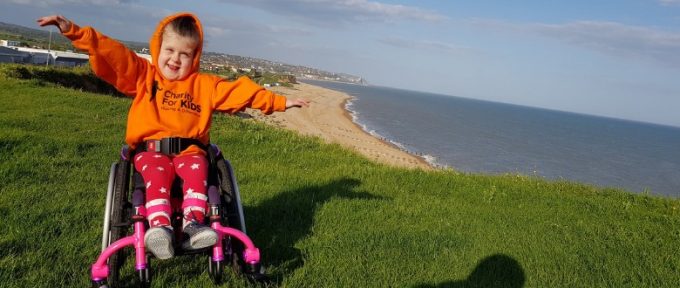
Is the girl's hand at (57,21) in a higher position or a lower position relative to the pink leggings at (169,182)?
higher

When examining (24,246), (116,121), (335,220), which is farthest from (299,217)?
(116,121)

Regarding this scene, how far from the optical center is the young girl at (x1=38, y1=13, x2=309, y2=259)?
10.4 ft

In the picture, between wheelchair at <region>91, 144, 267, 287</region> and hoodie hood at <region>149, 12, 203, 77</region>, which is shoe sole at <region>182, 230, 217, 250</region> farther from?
hoodie hood at <region>149, 12, 203, 77</region>

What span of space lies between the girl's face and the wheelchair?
1.90 feet

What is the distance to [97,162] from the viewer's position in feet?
22.1

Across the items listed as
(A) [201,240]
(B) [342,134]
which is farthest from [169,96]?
(B) [342,134]

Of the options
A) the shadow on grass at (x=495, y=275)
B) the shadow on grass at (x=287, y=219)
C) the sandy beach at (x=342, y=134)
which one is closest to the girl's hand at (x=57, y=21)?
the shadow on grass at (x=287, y=219)

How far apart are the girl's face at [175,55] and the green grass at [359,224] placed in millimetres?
1366

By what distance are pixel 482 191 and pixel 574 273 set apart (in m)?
3.29

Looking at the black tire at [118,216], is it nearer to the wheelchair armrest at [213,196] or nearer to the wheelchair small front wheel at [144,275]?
the wheelchair small front wheel at [144,275]

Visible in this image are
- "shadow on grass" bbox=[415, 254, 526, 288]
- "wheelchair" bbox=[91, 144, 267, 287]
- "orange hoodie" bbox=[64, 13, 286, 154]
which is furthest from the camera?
"shadow on grass" bbox=[415, 254, 526, 288]

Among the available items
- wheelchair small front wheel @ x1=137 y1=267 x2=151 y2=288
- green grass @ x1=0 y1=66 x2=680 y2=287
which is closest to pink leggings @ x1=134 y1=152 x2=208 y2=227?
wheelchair small front wheel @ x1=137 y1=267 x2=151 y2=288

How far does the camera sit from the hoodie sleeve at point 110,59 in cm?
311

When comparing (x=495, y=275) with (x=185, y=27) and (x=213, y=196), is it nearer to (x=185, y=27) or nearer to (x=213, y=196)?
(x=213, y=196)
